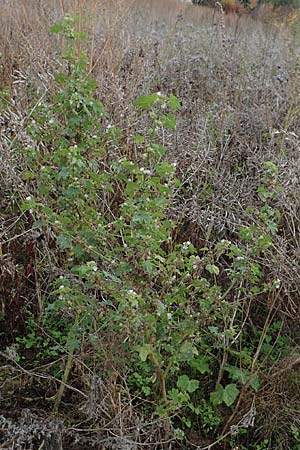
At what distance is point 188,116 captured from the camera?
12.8 feet

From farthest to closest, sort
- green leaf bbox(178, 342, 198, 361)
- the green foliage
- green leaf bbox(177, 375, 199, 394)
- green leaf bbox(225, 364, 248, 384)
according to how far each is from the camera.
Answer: green leaf bbox(225, 364, 248, 384) < green leaf bbox(177, 375, 199, 394) < green leaf bbox(178, 342, 198, 361) < the green foliage

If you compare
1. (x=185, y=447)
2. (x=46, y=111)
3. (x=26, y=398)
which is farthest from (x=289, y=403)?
(x=46, y=111)

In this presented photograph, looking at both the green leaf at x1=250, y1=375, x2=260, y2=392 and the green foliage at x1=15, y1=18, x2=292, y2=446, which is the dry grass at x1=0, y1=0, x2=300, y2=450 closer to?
the green leaf at x1=250, y1=375, x2=260, y2=392

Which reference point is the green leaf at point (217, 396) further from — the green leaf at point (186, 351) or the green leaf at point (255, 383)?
the green leaf at point (186, 351)

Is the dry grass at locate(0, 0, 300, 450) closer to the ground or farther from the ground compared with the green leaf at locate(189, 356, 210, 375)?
farther from the ground

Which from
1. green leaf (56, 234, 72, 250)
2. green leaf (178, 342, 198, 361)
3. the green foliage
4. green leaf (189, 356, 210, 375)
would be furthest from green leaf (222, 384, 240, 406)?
green leaf (56, 234, 72, 250)

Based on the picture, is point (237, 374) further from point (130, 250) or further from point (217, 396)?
point (130, 250)

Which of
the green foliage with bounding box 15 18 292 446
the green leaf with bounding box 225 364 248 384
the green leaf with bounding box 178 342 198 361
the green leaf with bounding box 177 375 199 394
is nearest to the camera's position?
the green foliage with bounding box 15 18 292 446

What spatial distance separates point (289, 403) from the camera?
2.63 metres

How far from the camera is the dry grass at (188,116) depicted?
265 cm

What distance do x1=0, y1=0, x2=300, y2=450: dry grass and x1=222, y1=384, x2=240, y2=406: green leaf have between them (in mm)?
150

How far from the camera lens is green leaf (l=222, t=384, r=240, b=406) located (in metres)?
2.51

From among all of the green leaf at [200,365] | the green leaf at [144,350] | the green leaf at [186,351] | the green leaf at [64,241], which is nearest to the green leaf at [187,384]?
the green leaf at [200,365]

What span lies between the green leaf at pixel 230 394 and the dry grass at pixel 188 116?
15 centimetres
